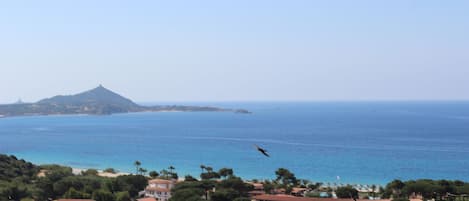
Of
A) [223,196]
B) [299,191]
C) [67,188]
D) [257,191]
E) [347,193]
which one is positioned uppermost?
[223,196]

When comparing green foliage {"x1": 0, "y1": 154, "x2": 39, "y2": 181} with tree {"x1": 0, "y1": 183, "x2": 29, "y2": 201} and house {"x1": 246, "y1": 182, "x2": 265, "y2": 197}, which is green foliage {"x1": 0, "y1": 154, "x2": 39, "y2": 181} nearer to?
tree {"x1": 0, "y1": 183, "x2": 29, "y2": 201}

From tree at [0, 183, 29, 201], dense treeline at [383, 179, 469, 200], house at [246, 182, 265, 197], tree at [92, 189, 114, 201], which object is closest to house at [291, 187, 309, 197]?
house at [246, 182, 265, 197]

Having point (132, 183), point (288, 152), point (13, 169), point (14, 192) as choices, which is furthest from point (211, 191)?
point (288, 152)

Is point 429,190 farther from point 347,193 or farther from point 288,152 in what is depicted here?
point 288,152

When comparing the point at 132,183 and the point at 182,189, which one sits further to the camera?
the point at 132,183

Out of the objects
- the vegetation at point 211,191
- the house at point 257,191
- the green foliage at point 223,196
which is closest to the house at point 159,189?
the vegetation at point 211,191

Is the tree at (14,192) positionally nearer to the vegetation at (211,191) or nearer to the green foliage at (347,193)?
the vegetation at (211,191)

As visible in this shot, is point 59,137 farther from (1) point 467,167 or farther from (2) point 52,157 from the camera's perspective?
(1) point 467,167

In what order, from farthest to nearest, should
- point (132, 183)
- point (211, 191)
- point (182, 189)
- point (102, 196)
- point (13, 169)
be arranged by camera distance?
point (13, 169) → point (132, 183) → point (211, 191) → point (182, 189) → point (102, 196)
